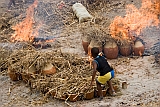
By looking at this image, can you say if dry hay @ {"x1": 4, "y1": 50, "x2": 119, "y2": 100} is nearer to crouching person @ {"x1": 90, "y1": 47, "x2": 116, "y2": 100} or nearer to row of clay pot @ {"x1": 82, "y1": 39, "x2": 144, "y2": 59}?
crouching person @ {"x1": 90, "y1": 47, "x2": 116, "y2": 100}

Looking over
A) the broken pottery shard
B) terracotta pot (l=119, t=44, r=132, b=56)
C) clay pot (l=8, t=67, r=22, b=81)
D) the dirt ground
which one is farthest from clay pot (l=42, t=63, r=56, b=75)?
the broken pottery shard

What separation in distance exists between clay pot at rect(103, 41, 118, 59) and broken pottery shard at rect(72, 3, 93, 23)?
172 inches

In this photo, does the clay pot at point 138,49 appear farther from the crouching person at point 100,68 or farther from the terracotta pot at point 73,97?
the terracotta pot at point 73,97

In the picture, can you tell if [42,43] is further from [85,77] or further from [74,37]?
[85,77]

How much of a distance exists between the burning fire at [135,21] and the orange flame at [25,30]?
3820mm

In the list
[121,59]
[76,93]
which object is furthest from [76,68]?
[121,59]

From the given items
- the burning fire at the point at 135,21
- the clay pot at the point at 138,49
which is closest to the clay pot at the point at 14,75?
the burning fire at the point at 135,21

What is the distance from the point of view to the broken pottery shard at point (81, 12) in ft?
51.4

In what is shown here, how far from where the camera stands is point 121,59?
11336 millimetres

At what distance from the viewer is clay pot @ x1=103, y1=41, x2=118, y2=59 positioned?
37.1 ft

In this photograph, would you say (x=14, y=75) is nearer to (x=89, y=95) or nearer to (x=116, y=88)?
(x=89, y=95)

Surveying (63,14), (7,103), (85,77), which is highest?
(63,14)

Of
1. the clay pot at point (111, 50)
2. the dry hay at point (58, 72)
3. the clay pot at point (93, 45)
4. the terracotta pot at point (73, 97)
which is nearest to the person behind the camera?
the terracotta pot at point (73, 97)

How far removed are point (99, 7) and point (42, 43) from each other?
219 inches
